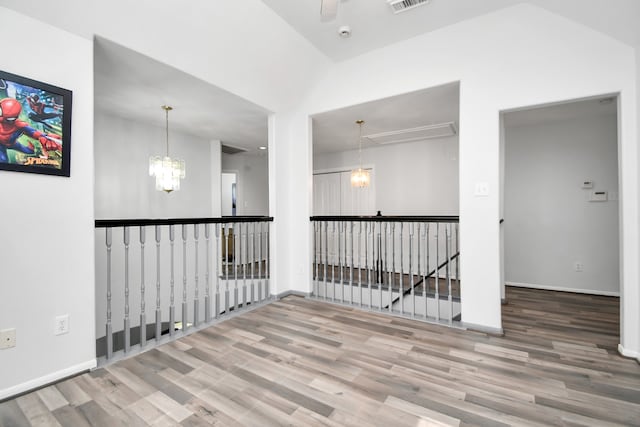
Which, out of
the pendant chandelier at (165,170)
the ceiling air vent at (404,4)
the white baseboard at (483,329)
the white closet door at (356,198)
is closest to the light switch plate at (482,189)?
the white baseboard at (483,329)

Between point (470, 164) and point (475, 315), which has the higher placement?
point (470, 164)

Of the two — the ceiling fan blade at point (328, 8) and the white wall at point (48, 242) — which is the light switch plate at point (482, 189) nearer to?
the ceiling fan blade at point (328, 8)

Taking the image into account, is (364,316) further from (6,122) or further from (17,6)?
(17,6)

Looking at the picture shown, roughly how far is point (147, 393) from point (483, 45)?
3.76 m

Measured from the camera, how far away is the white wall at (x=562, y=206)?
4078 mm

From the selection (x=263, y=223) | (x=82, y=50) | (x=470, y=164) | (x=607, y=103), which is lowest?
(x=263, y=223)

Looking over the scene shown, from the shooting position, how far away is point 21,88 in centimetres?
175

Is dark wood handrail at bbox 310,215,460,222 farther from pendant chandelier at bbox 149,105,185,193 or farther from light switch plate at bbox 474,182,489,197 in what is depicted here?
pendant chandelier at bbox 149,105,185,193

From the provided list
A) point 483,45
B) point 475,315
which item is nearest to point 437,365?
point 475,315

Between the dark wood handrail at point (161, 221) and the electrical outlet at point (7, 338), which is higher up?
the dark wood handrail at point (161, 221)

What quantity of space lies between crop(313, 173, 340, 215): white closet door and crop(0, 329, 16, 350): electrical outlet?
5249mm

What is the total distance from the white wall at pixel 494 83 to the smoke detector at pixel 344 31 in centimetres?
43

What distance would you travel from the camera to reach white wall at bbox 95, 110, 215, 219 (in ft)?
13.0

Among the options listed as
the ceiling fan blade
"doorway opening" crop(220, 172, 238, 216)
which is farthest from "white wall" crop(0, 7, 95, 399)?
"doorway opening" crop(220, 172, 238, 216)
